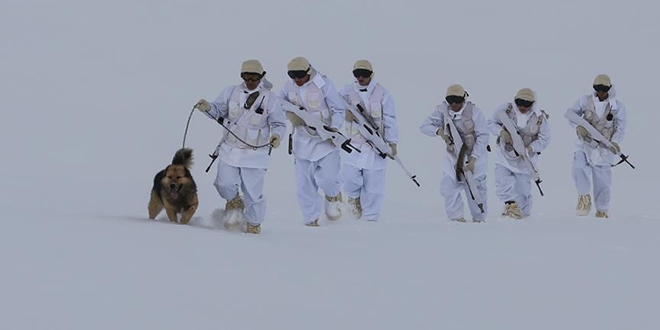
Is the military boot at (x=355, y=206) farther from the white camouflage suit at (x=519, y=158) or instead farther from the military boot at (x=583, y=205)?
the military boot at (x=583, y=205)

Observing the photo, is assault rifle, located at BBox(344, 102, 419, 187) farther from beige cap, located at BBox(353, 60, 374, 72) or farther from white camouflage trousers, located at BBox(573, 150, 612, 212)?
white camouflage trousers, located at BBox(573, 150, 612, 212)

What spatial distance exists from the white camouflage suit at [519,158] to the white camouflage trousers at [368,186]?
5.99 ft

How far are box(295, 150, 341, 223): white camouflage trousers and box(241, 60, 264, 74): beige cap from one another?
7.85ft

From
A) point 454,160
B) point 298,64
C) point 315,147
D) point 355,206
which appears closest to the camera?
point 298,64

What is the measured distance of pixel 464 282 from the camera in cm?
755

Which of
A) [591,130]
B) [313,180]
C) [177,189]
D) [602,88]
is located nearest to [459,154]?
[313,180]

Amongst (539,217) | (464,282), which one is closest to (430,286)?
(464,282)

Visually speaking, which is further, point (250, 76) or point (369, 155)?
point (369, 155)

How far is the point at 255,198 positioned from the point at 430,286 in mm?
3419

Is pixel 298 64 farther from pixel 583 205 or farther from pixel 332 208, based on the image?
pixel 583 205

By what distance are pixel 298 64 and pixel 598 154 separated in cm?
541

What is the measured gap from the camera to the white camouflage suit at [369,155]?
13094mm

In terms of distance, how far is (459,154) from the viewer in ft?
44.2

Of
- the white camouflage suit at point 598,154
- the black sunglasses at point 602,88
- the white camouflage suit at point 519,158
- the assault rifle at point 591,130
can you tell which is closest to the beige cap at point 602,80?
the black sunglasses at point 602,88
